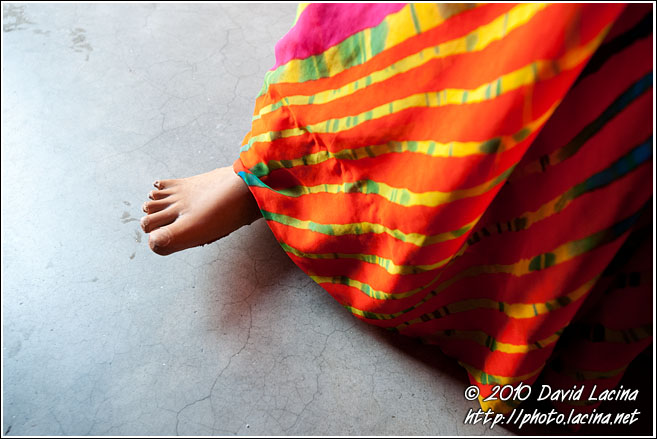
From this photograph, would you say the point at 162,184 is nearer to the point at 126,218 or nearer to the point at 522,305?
the point at 126,218

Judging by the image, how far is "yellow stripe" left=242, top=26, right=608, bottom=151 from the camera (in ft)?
1.59

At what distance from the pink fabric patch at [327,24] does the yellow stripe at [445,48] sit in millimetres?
30

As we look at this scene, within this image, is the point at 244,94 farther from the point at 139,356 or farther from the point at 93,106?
the point at 139,356

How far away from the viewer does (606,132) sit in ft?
1.69

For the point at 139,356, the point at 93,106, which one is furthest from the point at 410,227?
the point at 93,106

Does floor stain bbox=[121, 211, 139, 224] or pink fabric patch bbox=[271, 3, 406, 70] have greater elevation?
pink fabric patch bbox=[271, 3, 406, 70]

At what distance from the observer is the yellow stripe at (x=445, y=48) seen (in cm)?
50

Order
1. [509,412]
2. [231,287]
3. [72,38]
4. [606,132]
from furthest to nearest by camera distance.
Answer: [72,38] → [231,287] → [509,412] → [606,132]

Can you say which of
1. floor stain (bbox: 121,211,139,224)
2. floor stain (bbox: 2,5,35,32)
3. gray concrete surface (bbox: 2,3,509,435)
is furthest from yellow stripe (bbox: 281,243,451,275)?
floor stain (bbox: 2,5,35,32)

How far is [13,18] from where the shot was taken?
1291 millimetres

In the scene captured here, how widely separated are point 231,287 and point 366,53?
47cm

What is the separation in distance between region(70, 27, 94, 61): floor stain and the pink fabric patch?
0.71 m

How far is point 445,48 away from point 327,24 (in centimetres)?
18

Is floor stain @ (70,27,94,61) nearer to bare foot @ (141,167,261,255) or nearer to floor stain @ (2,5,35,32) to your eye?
floor stain @ (2,5,35,32)
